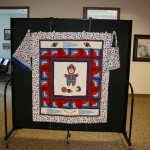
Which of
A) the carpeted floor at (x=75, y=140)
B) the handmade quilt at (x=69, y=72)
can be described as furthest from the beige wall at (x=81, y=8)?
the handmade quilt at (x=69, y=72)

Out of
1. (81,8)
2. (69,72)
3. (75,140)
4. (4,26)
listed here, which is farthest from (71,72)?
(4,26)

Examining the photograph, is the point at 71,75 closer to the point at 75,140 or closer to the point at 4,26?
the point at 75,140

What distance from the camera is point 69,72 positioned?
267cm

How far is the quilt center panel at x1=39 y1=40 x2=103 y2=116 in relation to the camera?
2639 mm

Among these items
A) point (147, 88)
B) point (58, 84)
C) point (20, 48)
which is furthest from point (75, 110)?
point (147, 88)

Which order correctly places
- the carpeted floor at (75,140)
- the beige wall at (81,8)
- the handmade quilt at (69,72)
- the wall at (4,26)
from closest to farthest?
the handmade quilt at (69,72), the carpeted floor at (75,140), the beige wall at (81,8), the wall at (4,26)

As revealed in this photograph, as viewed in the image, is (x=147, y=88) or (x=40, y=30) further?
(x=147, y=88)

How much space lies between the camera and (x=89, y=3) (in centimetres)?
535

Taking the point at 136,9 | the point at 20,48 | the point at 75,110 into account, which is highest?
the point at 136,9

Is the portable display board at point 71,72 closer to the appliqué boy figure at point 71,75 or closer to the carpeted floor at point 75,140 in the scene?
the appliqué boy figure at point 71,75

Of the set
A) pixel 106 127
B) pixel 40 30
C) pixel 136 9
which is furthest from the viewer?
pixel 136 9

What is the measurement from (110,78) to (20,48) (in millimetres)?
1186

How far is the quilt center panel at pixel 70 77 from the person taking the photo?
104 inches

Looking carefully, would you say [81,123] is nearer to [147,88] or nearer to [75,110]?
[75,110]
